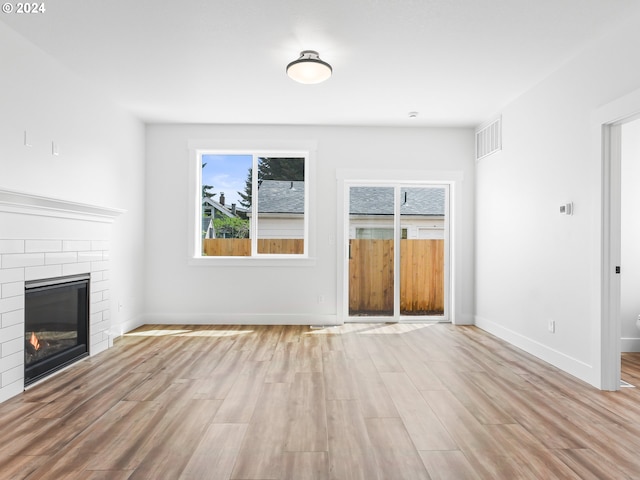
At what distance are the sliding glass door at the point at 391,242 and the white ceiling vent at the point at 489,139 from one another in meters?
0.69

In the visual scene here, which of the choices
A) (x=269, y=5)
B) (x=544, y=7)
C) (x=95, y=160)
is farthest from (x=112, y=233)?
(x=544, y=7)

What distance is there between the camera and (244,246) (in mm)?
5332

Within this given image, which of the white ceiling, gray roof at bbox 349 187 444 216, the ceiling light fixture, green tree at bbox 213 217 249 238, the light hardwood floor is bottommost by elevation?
the light hardwood floor

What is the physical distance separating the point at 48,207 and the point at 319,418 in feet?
9.09

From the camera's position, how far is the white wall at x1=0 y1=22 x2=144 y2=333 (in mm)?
2934

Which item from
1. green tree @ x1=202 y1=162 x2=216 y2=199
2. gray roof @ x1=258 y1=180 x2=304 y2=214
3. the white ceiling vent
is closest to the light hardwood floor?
gray roof @ x1=258 y1=180 x2=304 y2=214

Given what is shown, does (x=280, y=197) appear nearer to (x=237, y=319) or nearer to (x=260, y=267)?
(x=260, y=267)

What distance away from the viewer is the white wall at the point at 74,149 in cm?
293

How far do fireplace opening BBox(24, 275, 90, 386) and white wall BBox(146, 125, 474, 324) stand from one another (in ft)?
4.89

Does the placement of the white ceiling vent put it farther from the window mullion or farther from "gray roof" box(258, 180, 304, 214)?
the window mullion

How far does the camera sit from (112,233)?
14.3 feet

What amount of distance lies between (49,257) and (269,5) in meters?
2.73

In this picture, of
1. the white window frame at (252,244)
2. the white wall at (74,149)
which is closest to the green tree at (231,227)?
the white window frame at (252,244)

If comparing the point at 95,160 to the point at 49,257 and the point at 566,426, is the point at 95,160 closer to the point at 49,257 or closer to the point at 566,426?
the point at 49,257
